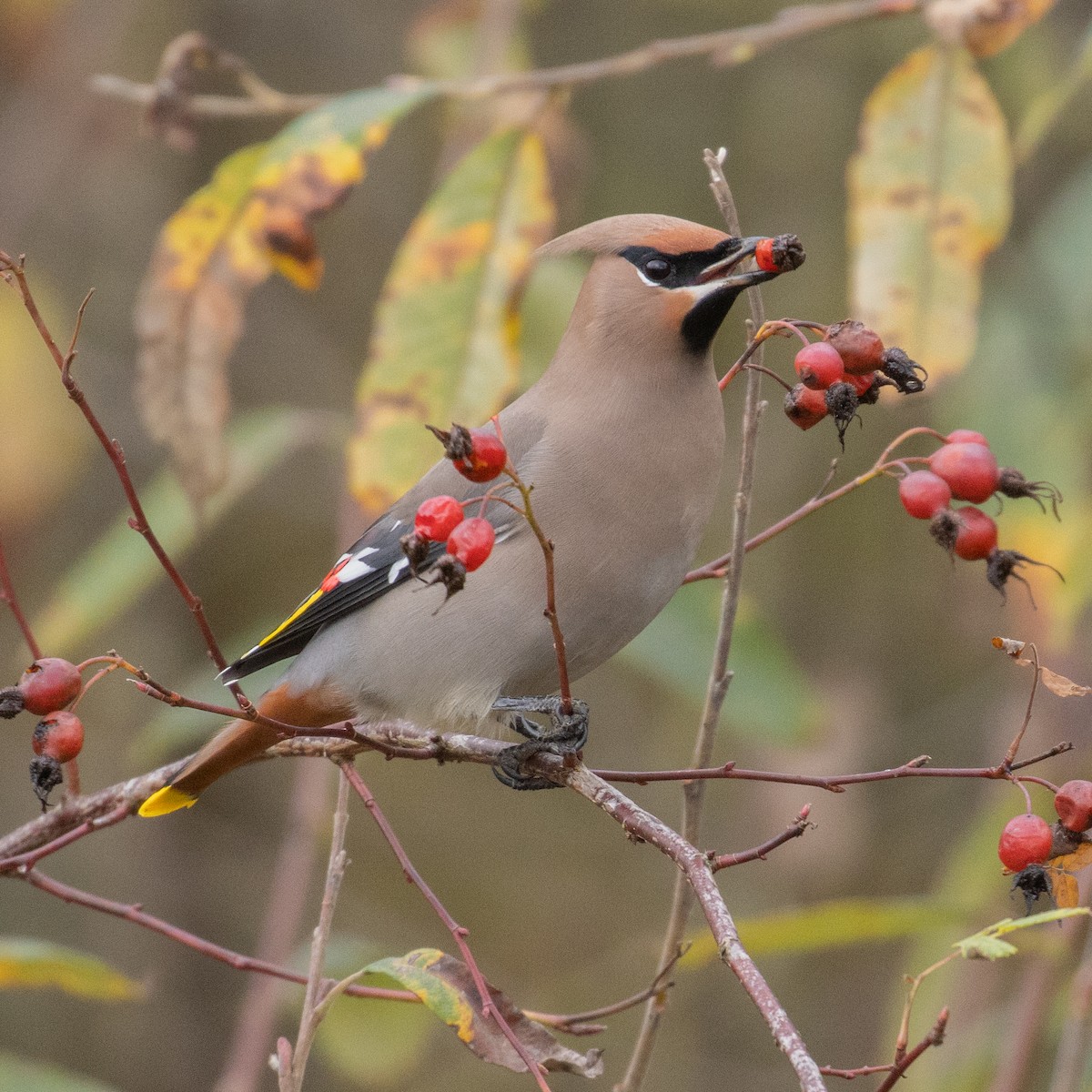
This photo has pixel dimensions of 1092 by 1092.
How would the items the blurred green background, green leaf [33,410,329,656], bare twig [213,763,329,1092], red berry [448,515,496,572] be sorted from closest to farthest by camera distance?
red berry [448,515,496,572], bare twig [213,763,329,1092], green leaf [33,410,329,656], the blurred green background

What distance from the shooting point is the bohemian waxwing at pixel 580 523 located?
2.39 m

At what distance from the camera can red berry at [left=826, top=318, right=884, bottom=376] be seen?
67.2 inches

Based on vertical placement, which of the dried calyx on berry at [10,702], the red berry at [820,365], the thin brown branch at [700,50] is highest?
the thin brown branch at [700,50]

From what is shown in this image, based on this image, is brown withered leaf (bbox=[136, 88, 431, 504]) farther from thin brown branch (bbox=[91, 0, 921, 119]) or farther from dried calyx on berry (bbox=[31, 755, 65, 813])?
dried calyx on berry (bbox=[31, 755, 65, 813])

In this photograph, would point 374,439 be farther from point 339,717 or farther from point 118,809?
point 118,809

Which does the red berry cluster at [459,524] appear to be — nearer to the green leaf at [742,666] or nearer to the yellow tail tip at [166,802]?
the yellow tail tip at [166,802]

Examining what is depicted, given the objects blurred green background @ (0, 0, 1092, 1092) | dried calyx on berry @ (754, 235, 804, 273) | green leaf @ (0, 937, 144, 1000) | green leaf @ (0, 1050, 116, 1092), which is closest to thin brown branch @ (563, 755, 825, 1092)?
dried calyx on berry @ (754, 235, 804, 273)

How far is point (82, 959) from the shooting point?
237 cm

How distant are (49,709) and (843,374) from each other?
898mm

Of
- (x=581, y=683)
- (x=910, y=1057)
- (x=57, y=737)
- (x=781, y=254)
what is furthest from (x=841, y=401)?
(x=581, y=683)

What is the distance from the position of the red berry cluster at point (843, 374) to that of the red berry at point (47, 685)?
80 centimetres

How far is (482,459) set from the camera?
157 centimetres

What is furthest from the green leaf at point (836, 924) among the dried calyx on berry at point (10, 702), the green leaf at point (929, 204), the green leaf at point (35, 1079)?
the dried calyx on berry at point (10, 702)

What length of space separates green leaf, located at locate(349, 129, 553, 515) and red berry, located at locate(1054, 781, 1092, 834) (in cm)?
119
